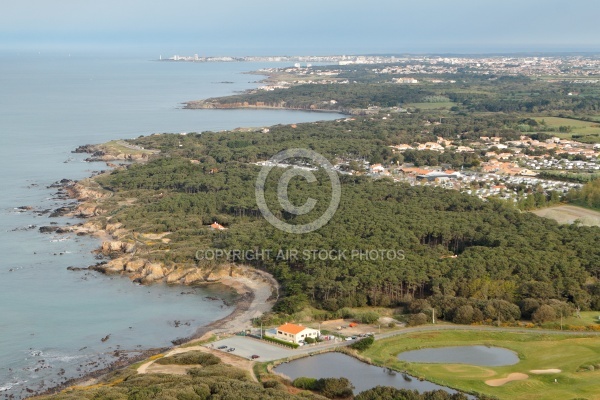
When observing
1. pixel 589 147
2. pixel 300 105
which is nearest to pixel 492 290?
pixel 589 147

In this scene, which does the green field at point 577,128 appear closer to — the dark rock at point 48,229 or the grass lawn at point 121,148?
the grass lawn at point 121,148

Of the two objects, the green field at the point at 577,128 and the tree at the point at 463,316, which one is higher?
the green field at the point at 577,128

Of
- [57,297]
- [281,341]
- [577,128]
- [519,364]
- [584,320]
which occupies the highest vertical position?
[577,128]

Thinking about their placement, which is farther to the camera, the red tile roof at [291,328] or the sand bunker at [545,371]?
the red tile roof at [291,328]

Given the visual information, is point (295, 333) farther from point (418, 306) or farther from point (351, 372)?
point (418, 306)

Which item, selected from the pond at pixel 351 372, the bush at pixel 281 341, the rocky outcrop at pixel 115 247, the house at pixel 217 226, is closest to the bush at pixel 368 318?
the pond at pixel 351 372

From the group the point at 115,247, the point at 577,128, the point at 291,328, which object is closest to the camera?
the point at 291,328

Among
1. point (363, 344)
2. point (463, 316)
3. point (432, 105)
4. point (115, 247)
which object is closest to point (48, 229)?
point (115, 247)

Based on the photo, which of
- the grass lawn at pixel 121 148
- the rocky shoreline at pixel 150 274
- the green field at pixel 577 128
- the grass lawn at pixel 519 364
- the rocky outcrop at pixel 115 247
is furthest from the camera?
the green field at pixel 577 128
